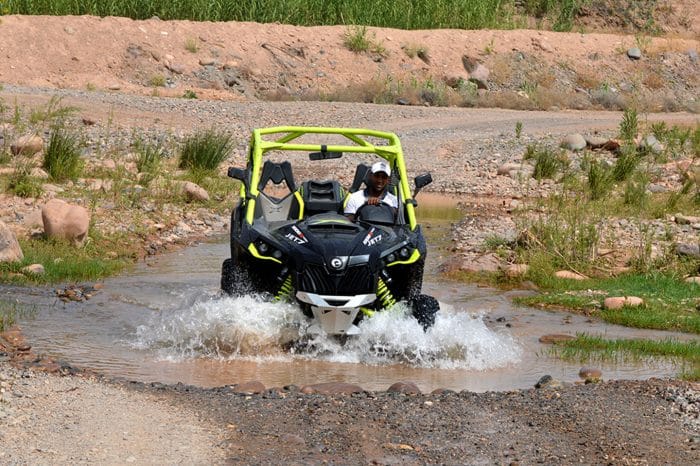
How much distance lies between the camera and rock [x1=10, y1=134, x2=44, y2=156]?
19.4 meters

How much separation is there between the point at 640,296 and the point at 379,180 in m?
3.22

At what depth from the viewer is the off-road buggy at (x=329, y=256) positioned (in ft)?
34.7

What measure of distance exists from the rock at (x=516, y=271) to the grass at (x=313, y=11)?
22334 mm

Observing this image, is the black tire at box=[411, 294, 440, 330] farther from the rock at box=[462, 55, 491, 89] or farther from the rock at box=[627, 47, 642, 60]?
the rock at box=[627, 47, 642, 60]

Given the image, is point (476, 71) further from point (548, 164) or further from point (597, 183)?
point (597, 183)

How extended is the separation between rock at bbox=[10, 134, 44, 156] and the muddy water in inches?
287

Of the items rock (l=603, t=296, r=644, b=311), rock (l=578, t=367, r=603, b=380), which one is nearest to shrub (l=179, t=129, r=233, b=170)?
rock (l=603, t=296, r=644, b=311)

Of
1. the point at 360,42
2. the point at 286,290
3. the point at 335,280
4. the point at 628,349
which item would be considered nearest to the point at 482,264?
the point at 628,349

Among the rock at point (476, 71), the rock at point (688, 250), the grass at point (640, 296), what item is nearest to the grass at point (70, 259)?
the grass at point (640, 296)

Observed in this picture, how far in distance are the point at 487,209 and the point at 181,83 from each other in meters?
15.7

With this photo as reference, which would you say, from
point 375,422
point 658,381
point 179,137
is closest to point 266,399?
point 375,422

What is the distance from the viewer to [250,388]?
9.13 metres

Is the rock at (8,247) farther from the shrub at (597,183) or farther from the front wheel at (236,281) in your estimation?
the shrub at (597,183)

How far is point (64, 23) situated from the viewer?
1383 inches
